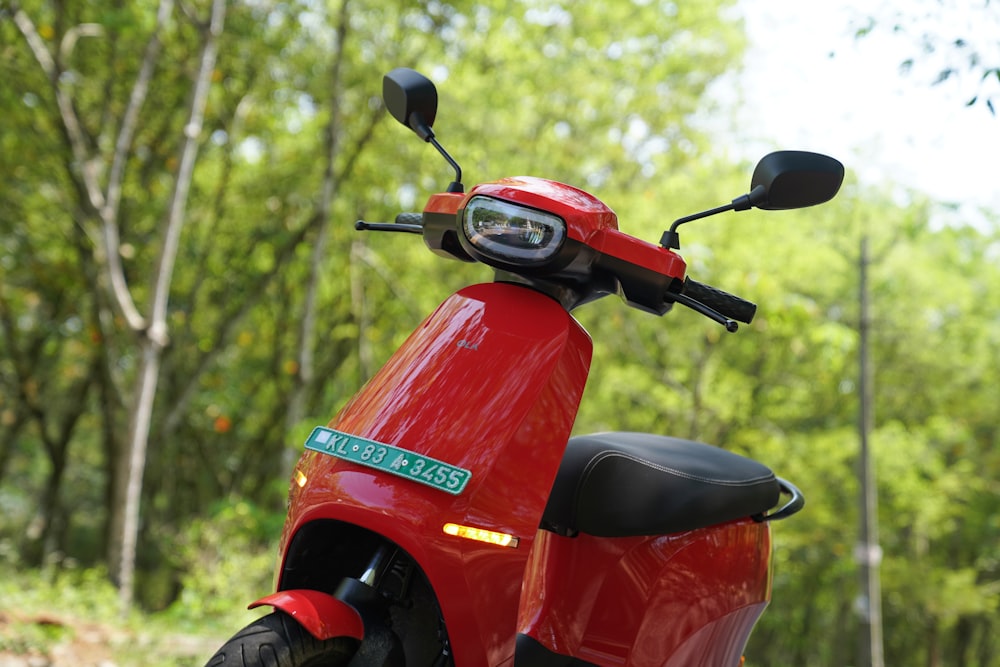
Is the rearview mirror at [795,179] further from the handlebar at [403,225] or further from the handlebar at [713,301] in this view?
the handlebar at [403,225]

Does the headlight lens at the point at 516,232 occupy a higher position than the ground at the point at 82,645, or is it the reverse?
the headlight lens at the point at 516,232

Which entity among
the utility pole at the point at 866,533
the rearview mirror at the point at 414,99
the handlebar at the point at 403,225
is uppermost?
the rearview mirror at the point at 414,99

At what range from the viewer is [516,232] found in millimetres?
2115

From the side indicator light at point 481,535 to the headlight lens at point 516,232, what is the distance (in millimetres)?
577

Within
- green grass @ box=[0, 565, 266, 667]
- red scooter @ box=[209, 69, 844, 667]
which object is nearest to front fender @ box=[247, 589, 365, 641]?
red scooter @ box=[209, 69, 844, 667]

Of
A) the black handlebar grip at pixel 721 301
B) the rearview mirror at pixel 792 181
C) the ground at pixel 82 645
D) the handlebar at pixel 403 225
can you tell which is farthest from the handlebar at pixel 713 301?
the ground at pixel 82 645

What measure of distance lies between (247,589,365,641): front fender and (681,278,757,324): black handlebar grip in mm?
1072

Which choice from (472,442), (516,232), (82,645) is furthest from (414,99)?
(82,645)

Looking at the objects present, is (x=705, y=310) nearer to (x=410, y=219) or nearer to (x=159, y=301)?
(x=410, y=219)

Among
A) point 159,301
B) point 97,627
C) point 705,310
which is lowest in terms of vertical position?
point 97,627

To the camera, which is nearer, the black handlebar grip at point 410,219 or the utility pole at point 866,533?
the black handlebar grip at point 410,219

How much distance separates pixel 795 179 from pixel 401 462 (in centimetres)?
108

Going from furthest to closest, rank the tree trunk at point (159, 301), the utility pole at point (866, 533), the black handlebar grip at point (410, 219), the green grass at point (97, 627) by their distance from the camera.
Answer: the utility pole at point (866, 533) < the tree trunk at point (159, 301) < the green grass at point (97, 627) < the black handlebar grip at point (410, 219)

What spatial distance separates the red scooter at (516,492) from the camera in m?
1.89
